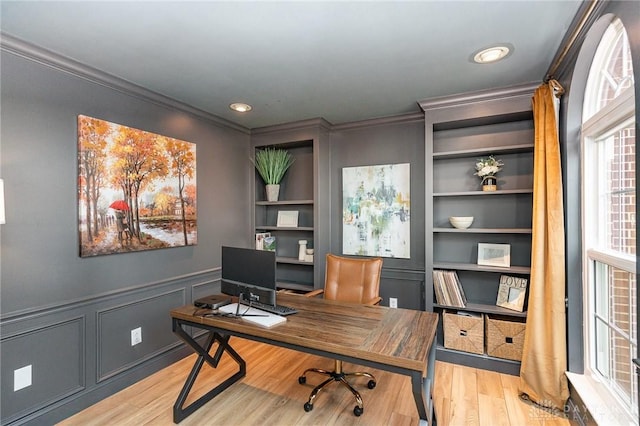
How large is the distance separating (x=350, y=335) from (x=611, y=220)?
1622 millimetres

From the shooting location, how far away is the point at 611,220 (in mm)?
1808

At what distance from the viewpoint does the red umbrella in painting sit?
237cm

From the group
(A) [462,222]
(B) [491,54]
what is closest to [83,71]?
(B) [491,54]

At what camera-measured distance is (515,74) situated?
2322 millimetres

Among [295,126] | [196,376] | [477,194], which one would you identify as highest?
[295,126]

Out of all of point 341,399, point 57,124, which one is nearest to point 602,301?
point 341,399

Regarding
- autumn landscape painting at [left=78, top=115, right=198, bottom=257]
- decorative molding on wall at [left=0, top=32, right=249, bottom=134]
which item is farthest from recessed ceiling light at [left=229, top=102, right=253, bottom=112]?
autumn landscape painting at [left=78, top=115, right=198, bottom=257]

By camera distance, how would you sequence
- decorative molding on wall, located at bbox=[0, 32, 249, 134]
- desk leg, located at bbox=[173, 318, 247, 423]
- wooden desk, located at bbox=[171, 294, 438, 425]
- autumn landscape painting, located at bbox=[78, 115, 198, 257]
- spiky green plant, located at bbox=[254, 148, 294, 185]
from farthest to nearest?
1. spiky green plant, located at bbox=[254, 148, 294, 185]
2. autumn landscape painting, located at bbox=[78, 115, 198, 257]
3. desk leg, located at bbox=[173, 318, 247, 423]
4. decorative molding on wall, located at bbox=[0, 32, 249, 134]
5. wooden desk, located at bbox=[171, 294, 438, 425]

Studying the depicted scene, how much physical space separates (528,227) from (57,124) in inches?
145

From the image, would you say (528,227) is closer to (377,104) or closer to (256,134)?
(377,104)

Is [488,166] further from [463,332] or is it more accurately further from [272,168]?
[272,168]

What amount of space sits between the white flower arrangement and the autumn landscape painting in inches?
104

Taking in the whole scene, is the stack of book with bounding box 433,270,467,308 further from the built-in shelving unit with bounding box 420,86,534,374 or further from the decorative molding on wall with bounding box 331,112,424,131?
the decorative molding on wall with bounding box 331,112,424,131

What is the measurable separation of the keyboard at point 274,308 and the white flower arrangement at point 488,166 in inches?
80.5
